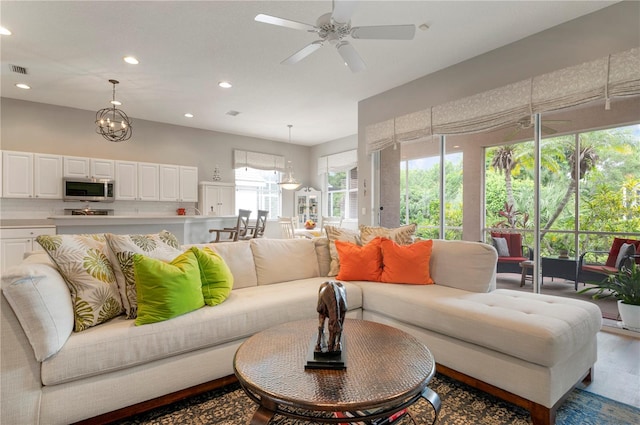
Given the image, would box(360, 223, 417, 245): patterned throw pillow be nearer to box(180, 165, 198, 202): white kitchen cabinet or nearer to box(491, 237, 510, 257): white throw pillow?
box(491, 237, 510, 257): white throw pillow

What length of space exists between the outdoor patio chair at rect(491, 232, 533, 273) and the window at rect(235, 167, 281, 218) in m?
5.56

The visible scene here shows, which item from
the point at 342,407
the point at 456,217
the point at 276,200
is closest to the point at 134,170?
the point at 276,200

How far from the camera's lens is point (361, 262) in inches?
116

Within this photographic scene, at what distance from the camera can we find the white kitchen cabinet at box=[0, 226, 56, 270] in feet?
15.2

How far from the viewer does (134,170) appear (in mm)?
6172

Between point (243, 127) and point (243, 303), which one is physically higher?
point (243, 127)

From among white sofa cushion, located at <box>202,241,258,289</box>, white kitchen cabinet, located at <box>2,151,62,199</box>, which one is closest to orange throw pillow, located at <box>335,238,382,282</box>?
white sofa cushion, located at <box>202,241,258,289</box>

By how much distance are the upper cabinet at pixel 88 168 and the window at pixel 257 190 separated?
2.71 meters

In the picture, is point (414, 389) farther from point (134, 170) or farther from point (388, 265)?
point (134, 170)

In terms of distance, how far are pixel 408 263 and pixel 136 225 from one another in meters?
4.51

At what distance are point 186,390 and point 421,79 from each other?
176 inches

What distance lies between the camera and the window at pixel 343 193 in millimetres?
7980

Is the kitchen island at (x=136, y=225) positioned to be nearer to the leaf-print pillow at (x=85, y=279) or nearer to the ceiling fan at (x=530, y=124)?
the leaf-print pillow at (x=85, y=279)

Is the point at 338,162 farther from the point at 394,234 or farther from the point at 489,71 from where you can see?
the point at 394,234
